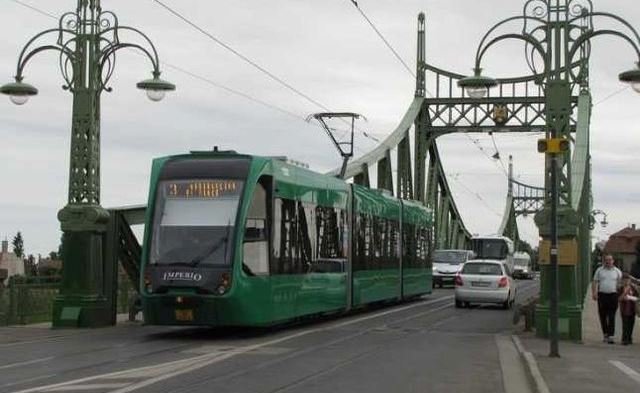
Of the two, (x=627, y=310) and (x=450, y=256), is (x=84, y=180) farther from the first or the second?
(x=450, y=256)

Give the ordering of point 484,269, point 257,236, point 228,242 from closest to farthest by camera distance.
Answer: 1. point 228,242
2. point 257,236
3. point 484,269

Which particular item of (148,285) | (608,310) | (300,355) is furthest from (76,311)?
(608,310)

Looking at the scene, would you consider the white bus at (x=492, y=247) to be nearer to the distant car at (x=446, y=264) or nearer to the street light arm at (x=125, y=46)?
the distant car at (x=446, y=264)

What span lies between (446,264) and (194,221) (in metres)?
34.6

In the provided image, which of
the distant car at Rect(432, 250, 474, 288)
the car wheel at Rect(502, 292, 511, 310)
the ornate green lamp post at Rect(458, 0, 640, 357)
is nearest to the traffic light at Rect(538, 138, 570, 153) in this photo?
the ornate green lamp post at Rect(458, 0, 640, 357)

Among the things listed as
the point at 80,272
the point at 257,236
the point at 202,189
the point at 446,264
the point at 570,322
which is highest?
the point at 202,189

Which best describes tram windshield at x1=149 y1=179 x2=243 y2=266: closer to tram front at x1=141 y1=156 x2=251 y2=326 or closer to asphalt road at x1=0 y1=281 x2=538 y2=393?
tram front at x1=141 y1=156 x2=251 y2=326

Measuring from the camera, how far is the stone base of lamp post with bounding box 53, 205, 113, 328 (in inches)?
840

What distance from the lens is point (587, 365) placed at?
15.0 metres

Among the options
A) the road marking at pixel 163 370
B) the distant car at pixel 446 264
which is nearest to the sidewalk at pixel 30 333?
the road marking at pixel 163 370

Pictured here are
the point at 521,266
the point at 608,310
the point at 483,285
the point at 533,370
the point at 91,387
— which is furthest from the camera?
the point at 521,266

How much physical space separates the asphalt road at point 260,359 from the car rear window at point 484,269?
320 inches

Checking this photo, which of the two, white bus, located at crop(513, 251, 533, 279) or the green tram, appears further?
white bus, located at crop(513, 251, 533, 279)

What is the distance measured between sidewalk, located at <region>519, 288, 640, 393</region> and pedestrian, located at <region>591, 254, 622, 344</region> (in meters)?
0.33
